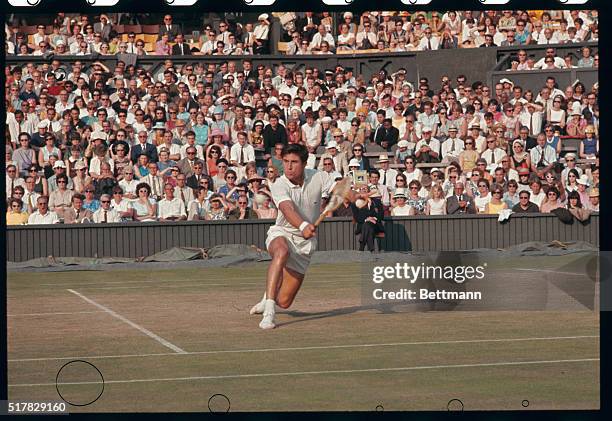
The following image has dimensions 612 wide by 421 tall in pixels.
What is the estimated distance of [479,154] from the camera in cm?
1795

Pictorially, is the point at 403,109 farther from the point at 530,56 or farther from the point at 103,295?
the point at 103,295

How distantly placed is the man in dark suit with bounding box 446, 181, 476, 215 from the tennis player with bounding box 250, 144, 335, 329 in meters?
7.56

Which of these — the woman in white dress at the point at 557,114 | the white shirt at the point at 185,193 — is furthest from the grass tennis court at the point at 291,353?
the white shirt at the point at 185,193

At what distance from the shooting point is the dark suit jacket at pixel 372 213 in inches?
709

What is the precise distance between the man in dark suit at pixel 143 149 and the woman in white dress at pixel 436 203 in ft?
14.3

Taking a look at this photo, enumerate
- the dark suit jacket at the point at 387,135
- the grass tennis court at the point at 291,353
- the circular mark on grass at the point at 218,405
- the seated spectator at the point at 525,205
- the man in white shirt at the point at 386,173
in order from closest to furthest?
the circular mark on grass at the point at 218,405
the grass tennis court at the point at 291,353
the dark suit jacket at the point at 387,135
the man in white shirt at the point at 386,173
the seated spectator at the point at 525,205

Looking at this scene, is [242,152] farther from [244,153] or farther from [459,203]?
[459,203]

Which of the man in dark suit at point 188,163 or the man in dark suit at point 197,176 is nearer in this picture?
the man in dark suit at point 188,163

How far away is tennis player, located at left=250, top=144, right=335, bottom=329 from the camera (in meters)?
10.7

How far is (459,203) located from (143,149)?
498 centimetres

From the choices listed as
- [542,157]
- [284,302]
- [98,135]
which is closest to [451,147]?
[542,157]

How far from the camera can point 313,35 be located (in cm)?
1277

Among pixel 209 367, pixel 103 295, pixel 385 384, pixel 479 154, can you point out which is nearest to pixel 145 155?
pixel 103 295

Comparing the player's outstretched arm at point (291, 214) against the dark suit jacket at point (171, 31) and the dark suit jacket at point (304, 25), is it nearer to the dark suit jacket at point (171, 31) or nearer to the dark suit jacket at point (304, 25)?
the dark suit jacket at point (304, 25)
